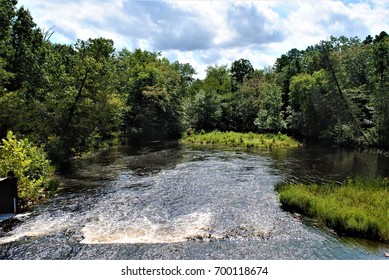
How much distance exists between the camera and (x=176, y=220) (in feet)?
52.4

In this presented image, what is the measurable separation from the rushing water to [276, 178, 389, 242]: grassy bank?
651 millimetres

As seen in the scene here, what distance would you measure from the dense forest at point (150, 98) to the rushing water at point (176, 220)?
543 centimetres

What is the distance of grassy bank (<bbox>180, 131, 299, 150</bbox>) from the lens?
152 ft

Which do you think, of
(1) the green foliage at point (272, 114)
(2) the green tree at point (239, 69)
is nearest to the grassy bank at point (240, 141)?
(1) the green foliage at point (272, 114)

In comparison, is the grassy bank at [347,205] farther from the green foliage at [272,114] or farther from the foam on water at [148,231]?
the green foliage at [272,114]

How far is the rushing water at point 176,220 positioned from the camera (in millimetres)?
12750

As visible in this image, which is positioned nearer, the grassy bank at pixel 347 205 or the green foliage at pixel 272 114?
the grassy bank at pixel 347 205

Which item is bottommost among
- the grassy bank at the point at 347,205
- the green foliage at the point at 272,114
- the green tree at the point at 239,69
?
the grassy bank at the point at 347,205

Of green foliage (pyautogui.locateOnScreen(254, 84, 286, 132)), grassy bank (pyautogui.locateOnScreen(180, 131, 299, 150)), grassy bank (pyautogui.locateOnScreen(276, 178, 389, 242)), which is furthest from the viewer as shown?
green foliage (pyautogui.locateOnScreen(254, 84, 286, 132))

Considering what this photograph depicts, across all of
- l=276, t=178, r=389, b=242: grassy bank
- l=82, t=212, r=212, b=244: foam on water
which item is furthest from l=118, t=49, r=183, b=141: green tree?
l=82, t=212, r=212, b=244: foam on water

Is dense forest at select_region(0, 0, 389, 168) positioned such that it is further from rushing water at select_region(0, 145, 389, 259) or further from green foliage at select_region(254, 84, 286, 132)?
rushing water at select_region(0, 145, 389, 259)

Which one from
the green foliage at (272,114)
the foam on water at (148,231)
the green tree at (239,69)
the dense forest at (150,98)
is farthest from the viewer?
the green tree at (239,69)

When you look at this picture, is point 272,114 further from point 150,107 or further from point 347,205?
point 347,205

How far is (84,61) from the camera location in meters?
30.9
